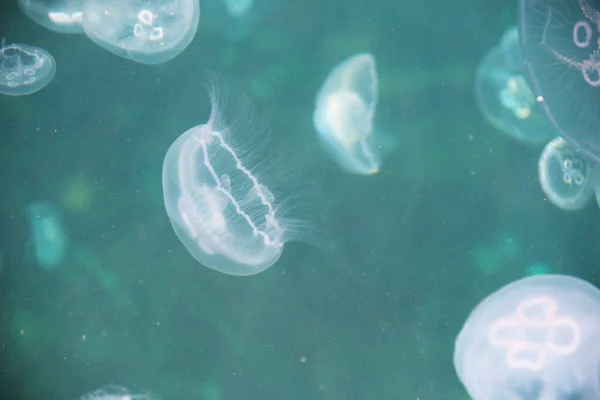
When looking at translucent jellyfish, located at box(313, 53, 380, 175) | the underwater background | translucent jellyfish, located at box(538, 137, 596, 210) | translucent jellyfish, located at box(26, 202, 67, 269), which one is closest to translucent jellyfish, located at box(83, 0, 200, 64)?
the underwater background

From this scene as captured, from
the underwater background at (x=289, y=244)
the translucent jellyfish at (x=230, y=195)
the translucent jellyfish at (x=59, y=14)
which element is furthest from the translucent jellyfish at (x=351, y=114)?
the translucent jellyfish at (x=59, y=14)

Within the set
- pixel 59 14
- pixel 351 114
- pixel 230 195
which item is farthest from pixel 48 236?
pixel 351 114

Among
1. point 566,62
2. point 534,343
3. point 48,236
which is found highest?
point 566,62

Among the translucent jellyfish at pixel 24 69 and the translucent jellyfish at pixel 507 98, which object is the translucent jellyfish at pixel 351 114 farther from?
the translucent jellyfish at pixel 24 69

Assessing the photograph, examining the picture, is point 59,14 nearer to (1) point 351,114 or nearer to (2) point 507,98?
(1) point 351,114

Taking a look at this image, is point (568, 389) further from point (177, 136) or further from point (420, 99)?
point (177, 136)

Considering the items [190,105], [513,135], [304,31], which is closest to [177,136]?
[190,105]
